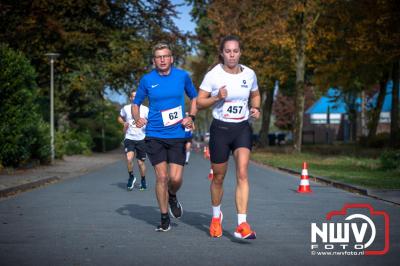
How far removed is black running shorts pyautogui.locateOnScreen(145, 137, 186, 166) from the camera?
7.89m

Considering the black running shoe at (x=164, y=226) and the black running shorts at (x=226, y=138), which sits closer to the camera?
the black running shorts at (x=226, y=138)

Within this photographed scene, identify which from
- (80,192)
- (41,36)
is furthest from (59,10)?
(80,192)

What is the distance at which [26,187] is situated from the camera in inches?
565

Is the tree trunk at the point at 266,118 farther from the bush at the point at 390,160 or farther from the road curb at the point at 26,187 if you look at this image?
the road curb at the point at 26,187

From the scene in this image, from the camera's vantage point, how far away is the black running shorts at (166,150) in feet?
25.9

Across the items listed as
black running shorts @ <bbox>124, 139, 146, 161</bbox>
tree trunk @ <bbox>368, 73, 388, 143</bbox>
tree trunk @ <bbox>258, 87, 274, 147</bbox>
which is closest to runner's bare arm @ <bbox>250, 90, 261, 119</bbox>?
black running shorts @ <bbox>124, 139, 146, 161</bbox>

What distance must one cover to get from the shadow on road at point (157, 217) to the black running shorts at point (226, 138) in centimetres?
94

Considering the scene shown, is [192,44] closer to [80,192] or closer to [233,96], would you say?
[80,192]

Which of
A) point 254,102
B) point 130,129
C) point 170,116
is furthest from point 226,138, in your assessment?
point 130,129

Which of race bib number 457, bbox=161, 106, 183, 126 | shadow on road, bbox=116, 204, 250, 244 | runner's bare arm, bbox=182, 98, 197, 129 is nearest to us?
runner's bare arm, bbox=182, 98, 197, 129

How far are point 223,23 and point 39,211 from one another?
88.4ft

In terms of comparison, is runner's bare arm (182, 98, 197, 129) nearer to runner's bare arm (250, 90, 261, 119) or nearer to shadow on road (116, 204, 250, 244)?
runner's bare arm (250, 90, 261, 119)

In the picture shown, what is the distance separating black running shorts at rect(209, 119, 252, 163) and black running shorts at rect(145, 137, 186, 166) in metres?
0.72

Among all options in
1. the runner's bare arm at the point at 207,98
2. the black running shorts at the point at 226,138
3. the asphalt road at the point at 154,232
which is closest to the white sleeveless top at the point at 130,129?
the asphalt road at the point at 154,232
